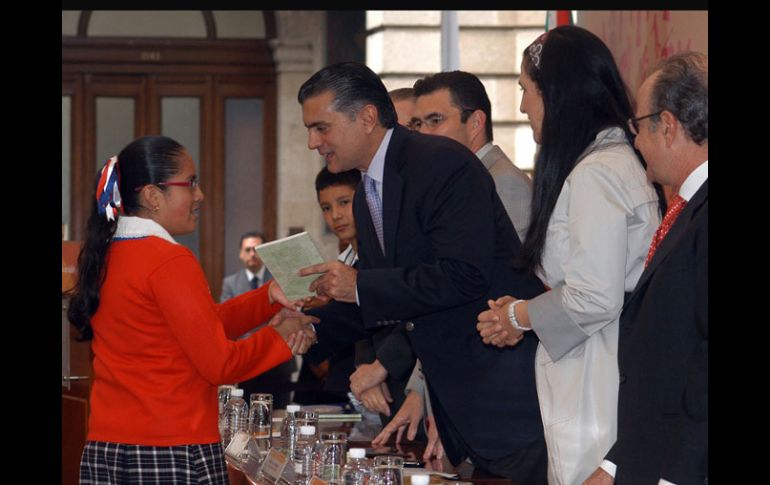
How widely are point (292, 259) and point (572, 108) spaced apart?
93 cm

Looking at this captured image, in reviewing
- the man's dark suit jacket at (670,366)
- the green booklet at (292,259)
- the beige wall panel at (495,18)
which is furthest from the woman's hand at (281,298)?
the beige wall panel at (495,18)

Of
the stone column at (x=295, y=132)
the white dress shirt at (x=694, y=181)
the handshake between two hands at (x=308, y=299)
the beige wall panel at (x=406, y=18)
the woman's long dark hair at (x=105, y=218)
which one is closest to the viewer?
the white dress shirt at (x=694, y=181)

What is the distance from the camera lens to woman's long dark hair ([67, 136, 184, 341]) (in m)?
2.88

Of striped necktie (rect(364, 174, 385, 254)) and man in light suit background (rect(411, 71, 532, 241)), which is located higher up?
man in light suit background (rect(411, 71, 532, 241))

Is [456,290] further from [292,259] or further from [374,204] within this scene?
[292,259]

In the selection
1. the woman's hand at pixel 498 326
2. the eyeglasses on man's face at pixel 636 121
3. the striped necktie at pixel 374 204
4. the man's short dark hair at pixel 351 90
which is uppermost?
the man's short dark hair at pixel 351 90

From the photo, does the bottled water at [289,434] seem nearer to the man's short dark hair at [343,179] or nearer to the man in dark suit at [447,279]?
the man in dark suit at [447,279]

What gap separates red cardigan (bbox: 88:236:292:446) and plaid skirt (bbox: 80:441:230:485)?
0.07 ft

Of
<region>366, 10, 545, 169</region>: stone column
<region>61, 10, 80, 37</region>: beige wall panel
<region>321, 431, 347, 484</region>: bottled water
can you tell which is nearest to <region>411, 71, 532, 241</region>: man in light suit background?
<region>321, 431, 347, 484</region>: bottled water

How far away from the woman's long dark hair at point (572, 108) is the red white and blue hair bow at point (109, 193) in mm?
1021

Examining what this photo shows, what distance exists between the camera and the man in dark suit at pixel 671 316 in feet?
6.55

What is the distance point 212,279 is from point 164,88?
6.67 ft

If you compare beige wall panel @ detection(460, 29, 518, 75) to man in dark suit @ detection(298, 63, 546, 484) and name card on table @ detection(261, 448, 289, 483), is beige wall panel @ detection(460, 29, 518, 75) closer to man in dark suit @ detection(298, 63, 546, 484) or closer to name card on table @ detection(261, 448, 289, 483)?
man in dark suit @ detection(298, 63, 546, 484)
